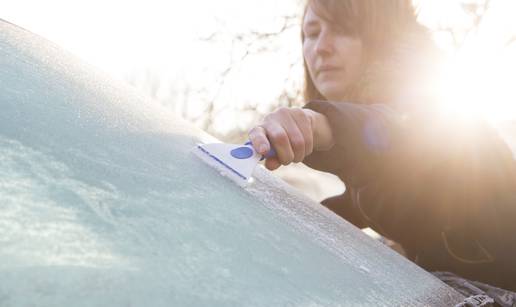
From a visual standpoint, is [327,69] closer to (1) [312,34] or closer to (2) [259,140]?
(1) [312,34]

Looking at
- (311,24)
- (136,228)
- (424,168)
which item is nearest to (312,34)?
(311,24)

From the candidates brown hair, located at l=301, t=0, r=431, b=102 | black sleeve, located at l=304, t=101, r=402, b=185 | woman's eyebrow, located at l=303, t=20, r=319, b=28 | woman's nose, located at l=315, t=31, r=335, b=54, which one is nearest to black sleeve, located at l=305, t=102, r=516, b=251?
black sleeve, located at l=304, t=101, r=402, b=185

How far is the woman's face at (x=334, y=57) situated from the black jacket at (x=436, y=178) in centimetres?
41

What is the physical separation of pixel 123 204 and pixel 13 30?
23.4 inches

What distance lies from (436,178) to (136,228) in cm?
83

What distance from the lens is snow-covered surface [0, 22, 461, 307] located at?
0.24m

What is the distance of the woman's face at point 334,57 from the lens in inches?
52.8

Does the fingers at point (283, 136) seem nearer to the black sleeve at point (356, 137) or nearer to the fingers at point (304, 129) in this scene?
the fingers at point (304, 129)

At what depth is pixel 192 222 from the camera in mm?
356

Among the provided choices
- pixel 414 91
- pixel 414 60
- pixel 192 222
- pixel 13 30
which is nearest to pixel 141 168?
pixel 192 222

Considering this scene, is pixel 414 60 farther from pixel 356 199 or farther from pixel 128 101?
pixel 128 101

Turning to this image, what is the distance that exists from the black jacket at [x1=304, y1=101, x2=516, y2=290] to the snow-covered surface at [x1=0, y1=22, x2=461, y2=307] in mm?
243

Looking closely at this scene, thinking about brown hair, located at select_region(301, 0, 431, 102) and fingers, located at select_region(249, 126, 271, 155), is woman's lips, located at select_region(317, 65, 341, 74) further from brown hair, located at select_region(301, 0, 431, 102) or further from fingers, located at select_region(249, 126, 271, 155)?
fingers, located at select_region(249, 126, 271, 155)

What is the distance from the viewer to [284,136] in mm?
611
